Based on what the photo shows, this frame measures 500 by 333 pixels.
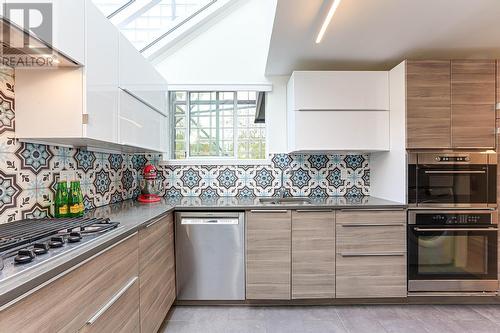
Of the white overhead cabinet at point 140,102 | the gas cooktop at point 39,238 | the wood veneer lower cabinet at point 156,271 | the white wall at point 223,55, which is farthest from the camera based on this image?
the white wall at point 223,55

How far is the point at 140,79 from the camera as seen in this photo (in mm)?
2137

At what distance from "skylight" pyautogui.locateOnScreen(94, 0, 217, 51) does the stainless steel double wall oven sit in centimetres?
261

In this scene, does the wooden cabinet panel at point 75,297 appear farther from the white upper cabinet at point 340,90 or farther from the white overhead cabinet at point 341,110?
the white upper cabinet at point 340,90

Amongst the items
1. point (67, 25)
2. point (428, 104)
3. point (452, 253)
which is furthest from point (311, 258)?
point (67, 25)

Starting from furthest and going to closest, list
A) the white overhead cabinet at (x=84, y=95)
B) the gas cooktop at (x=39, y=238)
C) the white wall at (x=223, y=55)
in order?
the white wall at (x=223, y=55) → the white overhead cabinet at (x=84, y=95) → the gas cooktop at (x=39, y=238)

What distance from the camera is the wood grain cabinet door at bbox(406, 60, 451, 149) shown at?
227 cm

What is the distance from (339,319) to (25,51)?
2.69 meters

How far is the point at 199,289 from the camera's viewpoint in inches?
91.0

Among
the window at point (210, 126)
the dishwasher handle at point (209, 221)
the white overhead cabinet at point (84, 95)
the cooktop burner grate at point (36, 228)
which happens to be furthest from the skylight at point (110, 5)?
the dishwasher handle at point (209, 221)

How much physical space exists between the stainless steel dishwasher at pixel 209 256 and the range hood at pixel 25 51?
1.41 metres

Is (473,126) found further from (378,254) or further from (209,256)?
(209,256)

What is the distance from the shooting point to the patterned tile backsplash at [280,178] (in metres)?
2.97

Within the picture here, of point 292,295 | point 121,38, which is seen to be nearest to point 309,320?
point 292,295

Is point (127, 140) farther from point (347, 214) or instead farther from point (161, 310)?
point (347, 214)
